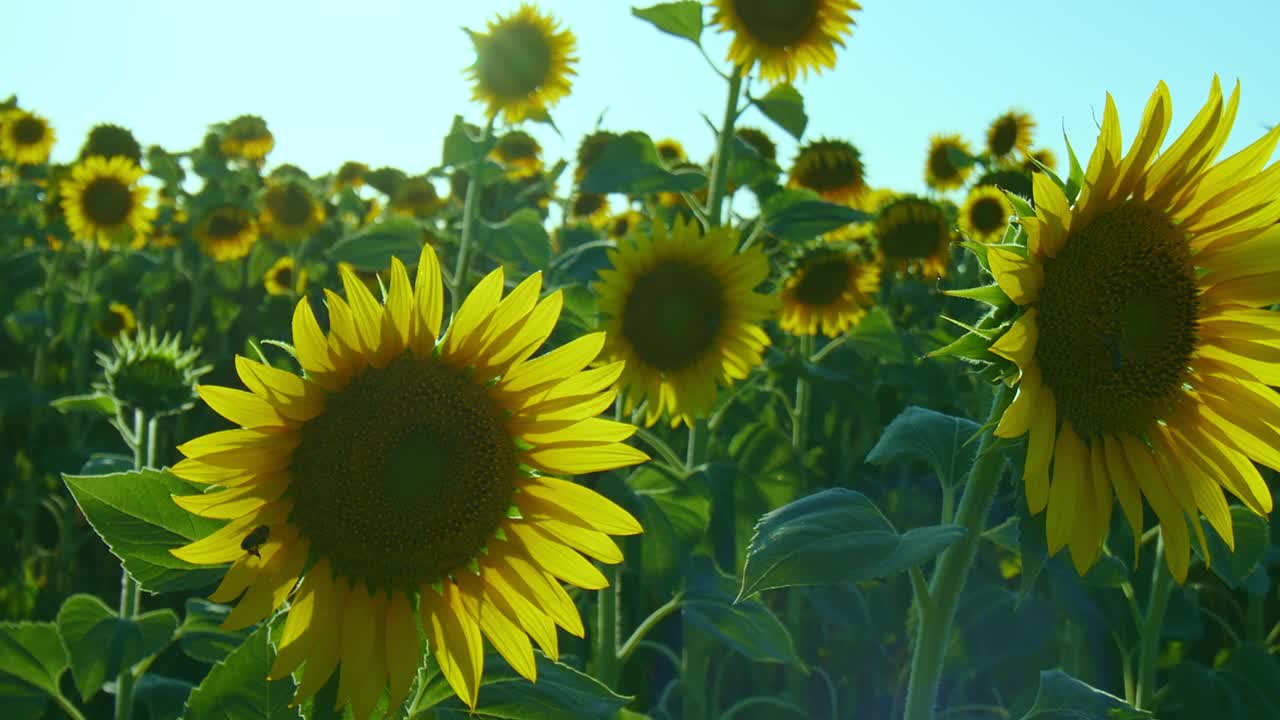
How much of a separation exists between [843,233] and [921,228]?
122cm

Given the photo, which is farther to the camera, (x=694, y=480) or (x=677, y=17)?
(x=677, y=17)

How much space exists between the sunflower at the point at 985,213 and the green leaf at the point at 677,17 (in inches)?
165

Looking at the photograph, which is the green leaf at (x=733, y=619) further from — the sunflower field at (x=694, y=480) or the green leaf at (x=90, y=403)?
the green leaf at (x=90, y=403)

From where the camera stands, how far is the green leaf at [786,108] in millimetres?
3184

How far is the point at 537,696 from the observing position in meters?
1.51

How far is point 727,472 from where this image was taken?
112 inches

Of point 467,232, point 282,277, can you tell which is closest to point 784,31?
point 467,232

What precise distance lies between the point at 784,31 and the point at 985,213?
374 cm

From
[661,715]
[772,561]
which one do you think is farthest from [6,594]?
[772,561]

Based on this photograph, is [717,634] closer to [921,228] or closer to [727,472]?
[727,472]

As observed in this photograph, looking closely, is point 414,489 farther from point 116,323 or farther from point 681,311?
point 116,323

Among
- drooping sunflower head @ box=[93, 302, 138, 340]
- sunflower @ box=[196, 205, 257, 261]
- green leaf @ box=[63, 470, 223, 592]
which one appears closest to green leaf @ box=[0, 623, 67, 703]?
green leaf @ box=[63, 470, 223, 592]

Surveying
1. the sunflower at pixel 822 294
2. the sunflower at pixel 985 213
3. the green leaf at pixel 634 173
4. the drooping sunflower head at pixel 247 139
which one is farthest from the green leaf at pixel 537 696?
the drooping sunflower head at pixel 247 139

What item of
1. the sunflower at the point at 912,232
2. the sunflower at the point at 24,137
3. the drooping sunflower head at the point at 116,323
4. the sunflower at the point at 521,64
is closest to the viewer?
the sunflower at the point at 521,64
